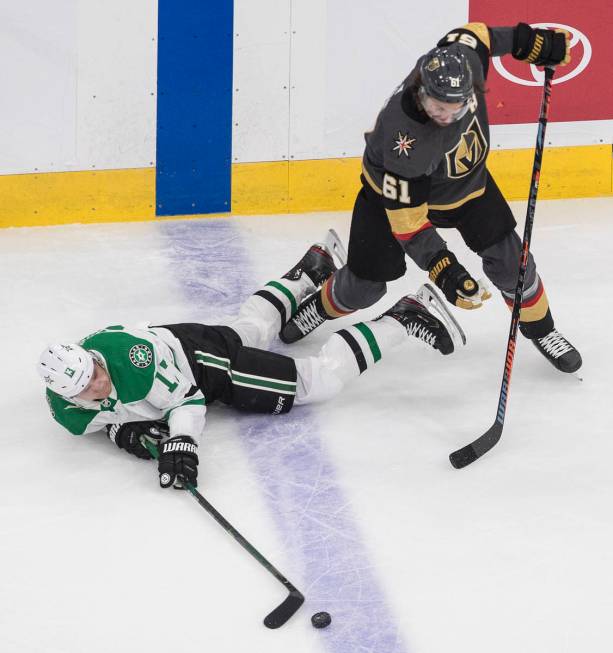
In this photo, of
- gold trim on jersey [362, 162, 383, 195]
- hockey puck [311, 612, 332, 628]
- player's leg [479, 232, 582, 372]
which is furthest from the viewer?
player's leg [479, 232, 582, 372]

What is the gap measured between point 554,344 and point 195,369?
44.2 inches

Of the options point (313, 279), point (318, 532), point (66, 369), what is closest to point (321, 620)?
point (318, 532)

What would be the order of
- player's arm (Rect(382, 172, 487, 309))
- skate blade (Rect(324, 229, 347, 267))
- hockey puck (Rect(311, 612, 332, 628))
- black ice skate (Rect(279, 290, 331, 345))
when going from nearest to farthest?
hockey puck (Rect(311, 612, 332, 628)) → player's arm (Rect(382, 172, 487, 309)) → black ice skate (Rect(279, 290, 331, 345)) → skate blade (Rect(324, 229, 347, 267))

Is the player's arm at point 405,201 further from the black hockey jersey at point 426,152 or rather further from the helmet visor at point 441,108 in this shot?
the helmet visor at point 441,108

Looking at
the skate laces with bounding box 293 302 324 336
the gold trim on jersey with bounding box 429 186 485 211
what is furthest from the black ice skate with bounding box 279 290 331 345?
the gold trim on jersey with bounding box 429 186 485 211

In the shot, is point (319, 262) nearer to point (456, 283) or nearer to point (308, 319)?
point (308, 319)

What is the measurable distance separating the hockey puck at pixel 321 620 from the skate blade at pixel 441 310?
1.32m

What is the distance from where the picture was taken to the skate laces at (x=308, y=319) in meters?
3.95

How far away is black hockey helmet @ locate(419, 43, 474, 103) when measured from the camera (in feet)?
9.54

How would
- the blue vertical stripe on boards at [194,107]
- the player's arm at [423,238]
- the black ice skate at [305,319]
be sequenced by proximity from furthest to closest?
the blue vertical stripe on boards at [194,107] → the black ice skate at [305,319] → the player's arm at [423,238]

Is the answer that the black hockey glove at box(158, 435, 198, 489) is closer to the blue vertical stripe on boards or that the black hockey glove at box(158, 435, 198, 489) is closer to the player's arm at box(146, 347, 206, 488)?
the player's arm at box(146, 347, 206, 488)

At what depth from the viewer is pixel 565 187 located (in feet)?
18.3

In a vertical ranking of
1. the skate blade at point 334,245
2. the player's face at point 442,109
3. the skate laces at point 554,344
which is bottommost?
the skate laces at point 554,344

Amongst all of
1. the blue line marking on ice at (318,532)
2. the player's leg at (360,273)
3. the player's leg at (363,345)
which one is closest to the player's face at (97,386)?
the blue line marking on ice at (318,532)
